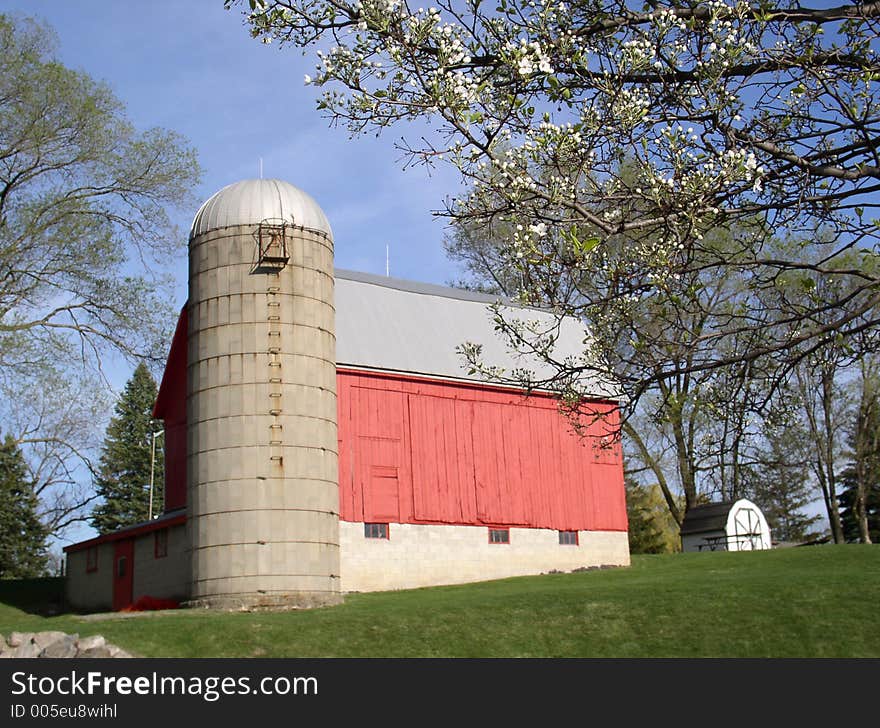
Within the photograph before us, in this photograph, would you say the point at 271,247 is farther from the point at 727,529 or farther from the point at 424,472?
the point at 727,529

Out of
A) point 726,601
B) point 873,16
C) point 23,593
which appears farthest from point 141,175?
point 873,16

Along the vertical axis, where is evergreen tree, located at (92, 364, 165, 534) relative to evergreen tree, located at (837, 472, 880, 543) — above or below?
above

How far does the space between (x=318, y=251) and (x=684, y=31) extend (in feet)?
49.9

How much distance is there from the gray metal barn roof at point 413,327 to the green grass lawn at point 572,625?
8.54 meters

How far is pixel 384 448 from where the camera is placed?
1069 inches

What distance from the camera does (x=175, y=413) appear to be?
96.7 ft

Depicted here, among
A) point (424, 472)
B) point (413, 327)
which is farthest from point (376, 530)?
point (413, 327)

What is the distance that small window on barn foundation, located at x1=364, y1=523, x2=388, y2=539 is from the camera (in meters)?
26.1

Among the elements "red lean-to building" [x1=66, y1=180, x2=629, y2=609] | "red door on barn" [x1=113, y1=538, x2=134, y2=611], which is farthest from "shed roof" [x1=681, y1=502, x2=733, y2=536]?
"red door on barn" [x1=113, y1=538, x2=134, y2=611]

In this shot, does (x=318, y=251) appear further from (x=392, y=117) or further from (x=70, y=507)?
(x=70, y=507)

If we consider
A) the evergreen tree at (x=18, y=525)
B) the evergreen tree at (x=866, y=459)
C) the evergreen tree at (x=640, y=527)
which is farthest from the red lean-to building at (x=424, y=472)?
the evergreen tree at (x=18, y=525)

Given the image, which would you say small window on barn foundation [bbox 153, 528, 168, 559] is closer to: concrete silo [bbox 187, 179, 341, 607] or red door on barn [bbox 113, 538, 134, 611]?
red door on barn [bbox 113, 538, 134, 611]

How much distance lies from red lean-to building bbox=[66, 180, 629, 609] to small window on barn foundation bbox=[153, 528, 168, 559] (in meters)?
0.05

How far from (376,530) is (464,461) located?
354cm
